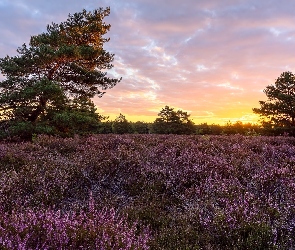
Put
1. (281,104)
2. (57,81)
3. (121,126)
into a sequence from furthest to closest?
(121,126)
(281,104)
(57,81)

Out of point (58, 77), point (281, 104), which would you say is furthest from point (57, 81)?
point (281, 104)

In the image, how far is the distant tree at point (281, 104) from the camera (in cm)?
2873

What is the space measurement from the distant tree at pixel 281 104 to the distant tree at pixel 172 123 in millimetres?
14494

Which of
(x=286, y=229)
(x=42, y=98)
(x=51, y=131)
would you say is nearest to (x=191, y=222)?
(x=286, y=229)

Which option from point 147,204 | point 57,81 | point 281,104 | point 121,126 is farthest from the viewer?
point 121,126

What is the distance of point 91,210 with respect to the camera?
4.07 meters

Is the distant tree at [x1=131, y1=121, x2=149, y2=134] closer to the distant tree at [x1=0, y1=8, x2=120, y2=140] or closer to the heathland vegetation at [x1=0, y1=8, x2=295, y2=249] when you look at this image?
the distant tree at [x1=0, y1=8, x2=120, y2=140]

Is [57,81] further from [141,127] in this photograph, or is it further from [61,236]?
[141,127]

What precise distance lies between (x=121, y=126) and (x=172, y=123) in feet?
26.2

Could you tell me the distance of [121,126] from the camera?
41281 mm

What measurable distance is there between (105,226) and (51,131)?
12.2 meters

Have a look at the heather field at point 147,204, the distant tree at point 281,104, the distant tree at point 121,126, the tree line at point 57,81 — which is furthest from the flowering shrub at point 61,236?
the distant tree at point 121,126

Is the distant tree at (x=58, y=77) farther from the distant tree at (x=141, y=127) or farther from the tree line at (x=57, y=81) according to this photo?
the distant tree at (x=141, y=127)

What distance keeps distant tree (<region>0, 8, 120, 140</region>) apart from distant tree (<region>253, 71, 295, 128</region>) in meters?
18.3
